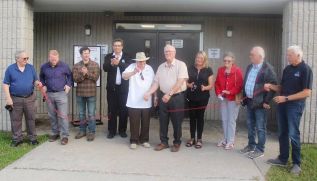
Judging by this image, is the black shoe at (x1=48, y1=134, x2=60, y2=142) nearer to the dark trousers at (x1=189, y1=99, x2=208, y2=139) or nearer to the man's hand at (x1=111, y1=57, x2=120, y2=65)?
the man's hand at (x1=111, y1=57, x2=120, y2=65)

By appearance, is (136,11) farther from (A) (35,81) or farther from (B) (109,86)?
(A) (35,81)

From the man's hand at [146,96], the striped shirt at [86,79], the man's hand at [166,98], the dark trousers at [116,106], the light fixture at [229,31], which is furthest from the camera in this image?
the light fixture at [229,31]

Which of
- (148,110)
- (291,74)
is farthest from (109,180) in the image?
(291,74)

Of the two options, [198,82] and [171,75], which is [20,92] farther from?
[198,82]

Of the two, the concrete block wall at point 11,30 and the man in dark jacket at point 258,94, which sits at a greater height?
the concrete block wall at point 11,30

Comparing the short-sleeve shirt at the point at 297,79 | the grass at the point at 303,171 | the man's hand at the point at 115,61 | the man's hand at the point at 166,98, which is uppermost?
the man's hand at the point at 115,61

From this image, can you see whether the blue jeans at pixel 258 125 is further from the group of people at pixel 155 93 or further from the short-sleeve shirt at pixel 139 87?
the short-sleeve shirt at pixel 139 87

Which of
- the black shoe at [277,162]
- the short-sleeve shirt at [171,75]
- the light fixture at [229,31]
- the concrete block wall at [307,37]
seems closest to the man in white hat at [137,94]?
the short-sleeve shirt at [171,75]

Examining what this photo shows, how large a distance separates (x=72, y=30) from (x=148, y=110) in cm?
389

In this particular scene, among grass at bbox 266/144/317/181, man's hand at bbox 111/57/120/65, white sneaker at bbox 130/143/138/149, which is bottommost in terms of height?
grass at bbox 266/144/317/181

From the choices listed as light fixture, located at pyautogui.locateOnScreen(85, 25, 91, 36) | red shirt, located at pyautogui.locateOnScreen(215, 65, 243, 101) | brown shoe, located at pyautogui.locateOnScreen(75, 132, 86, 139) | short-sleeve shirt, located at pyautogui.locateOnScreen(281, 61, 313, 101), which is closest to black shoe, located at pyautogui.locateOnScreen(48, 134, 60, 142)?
brown shoe, located at pyautogui.locateOnScreen(75, 132, 86, 139)

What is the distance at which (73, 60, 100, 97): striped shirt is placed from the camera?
23.1 feet

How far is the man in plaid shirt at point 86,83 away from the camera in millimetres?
7055

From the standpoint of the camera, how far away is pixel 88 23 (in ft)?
31.9
